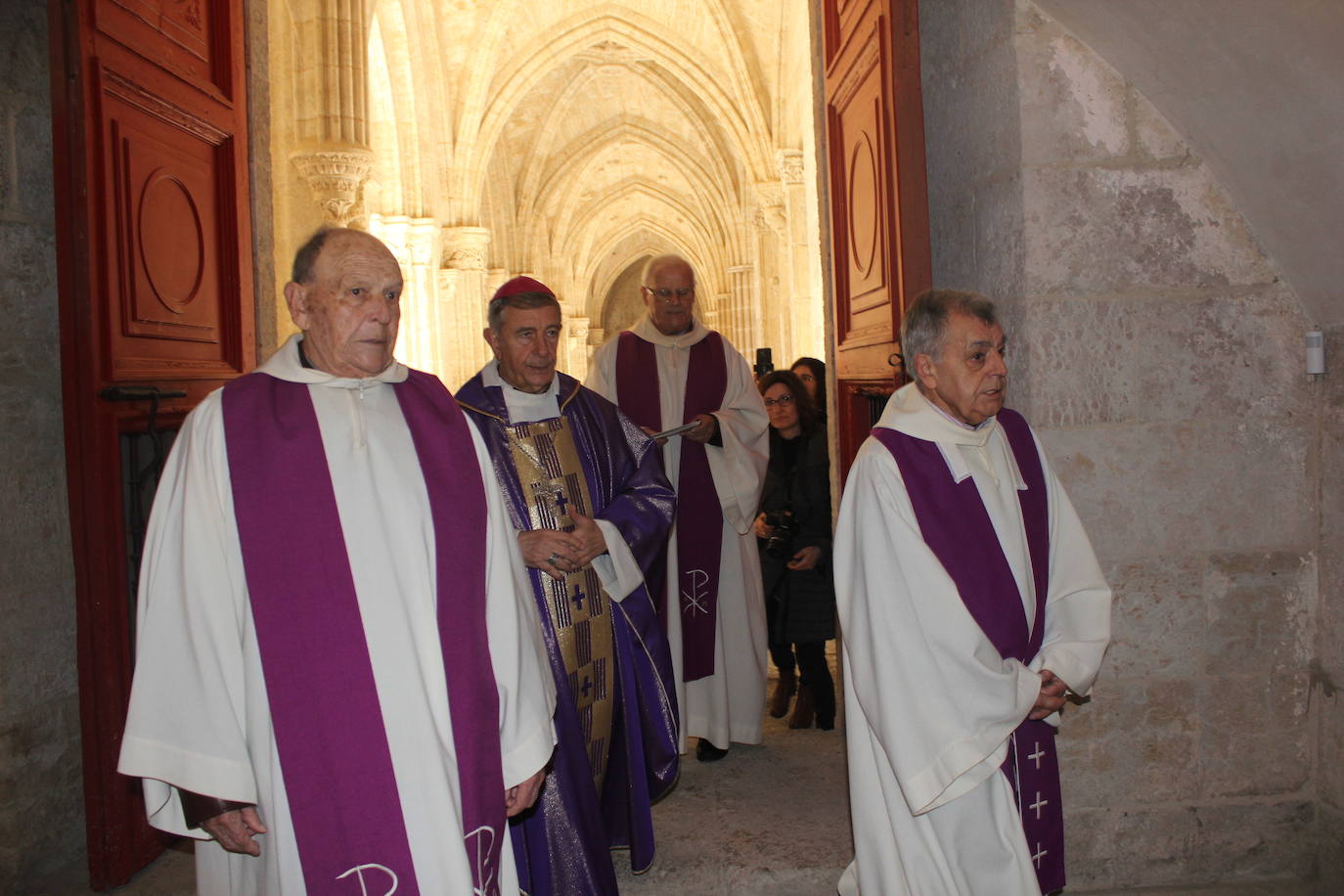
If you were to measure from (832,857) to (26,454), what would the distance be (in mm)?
2972

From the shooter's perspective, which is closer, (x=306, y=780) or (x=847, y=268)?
(x=306, y=780)

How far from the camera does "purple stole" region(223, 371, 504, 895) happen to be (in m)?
1.92

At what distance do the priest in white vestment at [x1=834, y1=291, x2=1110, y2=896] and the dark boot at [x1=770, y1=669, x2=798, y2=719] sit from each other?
96.0 inches

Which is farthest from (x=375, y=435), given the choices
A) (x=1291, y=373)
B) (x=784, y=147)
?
(x=784, y=147)

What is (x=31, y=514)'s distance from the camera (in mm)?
3320

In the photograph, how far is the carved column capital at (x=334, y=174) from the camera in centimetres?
858

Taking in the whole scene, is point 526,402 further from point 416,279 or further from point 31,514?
point 416,279

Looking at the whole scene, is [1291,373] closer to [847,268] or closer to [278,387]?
[847,268]

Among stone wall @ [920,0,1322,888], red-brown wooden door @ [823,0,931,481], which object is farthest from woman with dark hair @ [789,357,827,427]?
stone wall @ [920,0,1322,888]

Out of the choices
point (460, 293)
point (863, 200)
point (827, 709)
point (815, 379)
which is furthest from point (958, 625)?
point (460, 293)

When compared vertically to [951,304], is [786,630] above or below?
below

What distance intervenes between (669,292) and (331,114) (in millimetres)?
5753

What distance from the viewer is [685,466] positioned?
4.46 m

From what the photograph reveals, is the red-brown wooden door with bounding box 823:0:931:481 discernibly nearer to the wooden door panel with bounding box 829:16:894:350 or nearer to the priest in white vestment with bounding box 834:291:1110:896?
the wooden door panel with bounding box 829:16:894:350
